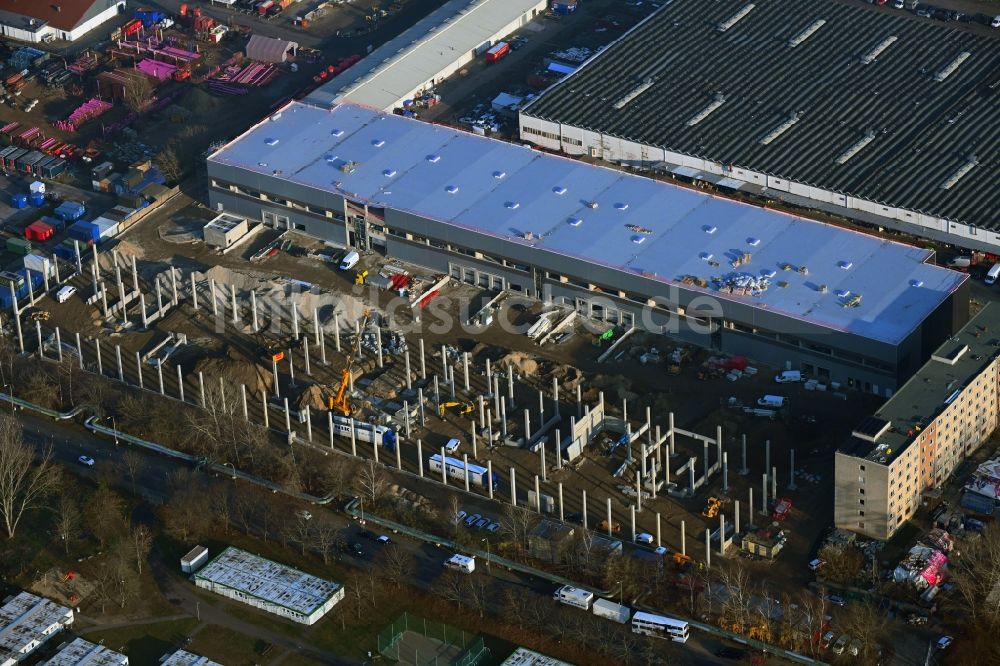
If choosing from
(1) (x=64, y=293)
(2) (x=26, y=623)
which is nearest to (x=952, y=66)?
(1) (x=64, y=293)

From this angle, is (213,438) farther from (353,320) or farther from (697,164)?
(697,164)

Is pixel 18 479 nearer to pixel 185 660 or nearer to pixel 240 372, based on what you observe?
pixel 240 372

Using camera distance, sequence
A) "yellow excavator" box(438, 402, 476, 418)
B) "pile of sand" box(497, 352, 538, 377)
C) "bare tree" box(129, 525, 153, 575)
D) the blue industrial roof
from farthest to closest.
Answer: "pile of sand" box(497, 352, 538, 377) → the blue industrial roof → "yellow excavator" box(438, 402, 476, 418) → "bare tree" box(129, 525, 153, 575)

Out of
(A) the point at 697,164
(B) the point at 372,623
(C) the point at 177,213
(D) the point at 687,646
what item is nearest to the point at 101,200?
(C) the point at 177,213

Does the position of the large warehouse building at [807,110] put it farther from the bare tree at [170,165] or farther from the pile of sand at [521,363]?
the pile of sand at [521,363]

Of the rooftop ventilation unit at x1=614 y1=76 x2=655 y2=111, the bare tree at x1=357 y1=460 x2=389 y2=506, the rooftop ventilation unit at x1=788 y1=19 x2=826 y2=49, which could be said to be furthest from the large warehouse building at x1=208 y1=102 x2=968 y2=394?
the rooftop ventilation unit at x1=788 y1=19 x2=826 y2=49

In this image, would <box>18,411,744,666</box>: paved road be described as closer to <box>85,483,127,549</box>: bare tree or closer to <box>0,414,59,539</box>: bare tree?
<box>85,483,127,549</box>: bare tree
